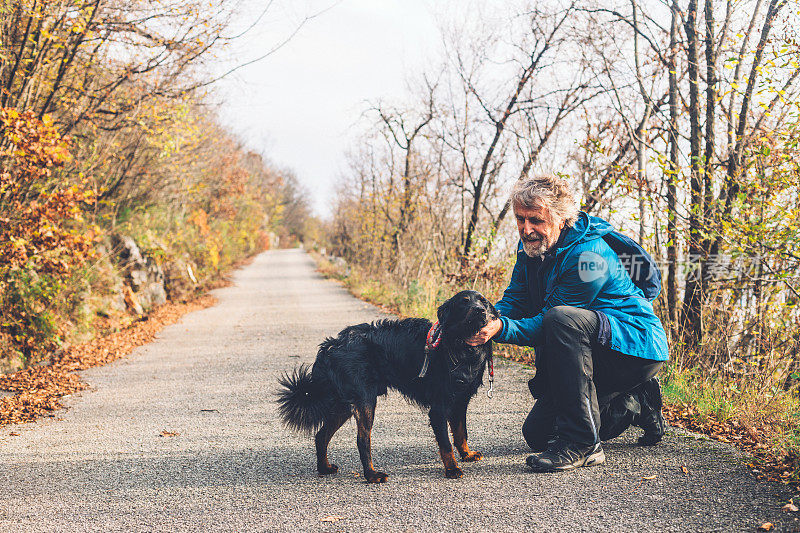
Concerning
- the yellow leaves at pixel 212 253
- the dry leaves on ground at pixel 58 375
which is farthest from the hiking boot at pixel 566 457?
the yellow leaves at pixel 212 253

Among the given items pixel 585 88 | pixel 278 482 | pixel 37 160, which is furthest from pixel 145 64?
pixel 278 482

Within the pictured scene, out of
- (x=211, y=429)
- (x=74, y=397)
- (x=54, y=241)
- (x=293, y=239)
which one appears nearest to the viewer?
(x=211, y=429)

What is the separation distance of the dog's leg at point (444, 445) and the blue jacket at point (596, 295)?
558mm

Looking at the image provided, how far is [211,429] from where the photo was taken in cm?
465

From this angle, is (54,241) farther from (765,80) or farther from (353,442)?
(765,80)

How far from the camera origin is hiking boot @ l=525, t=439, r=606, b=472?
132 inches

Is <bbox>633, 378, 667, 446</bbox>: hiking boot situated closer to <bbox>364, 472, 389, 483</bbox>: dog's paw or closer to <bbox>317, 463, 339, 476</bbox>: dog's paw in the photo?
<bbox>364, 472, 389, 483</bbox>: dog's paw

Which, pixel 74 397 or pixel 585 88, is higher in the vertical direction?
pixel 585 88

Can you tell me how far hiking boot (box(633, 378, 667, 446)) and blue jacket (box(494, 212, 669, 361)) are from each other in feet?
1.12

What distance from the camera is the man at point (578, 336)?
3.28 meters

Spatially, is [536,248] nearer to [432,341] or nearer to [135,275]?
[432,341]

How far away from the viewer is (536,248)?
3557 mm

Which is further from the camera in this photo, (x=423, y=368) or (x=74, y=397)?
(x=74, y=397)

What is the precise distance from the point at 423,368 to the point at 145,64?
7174mm
